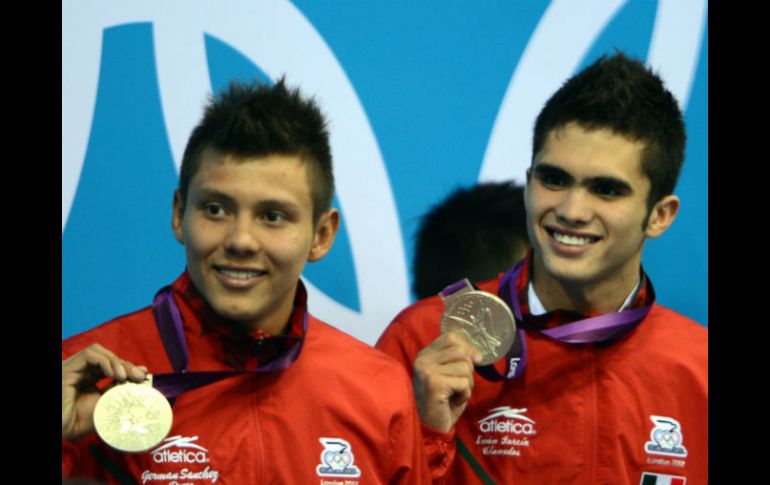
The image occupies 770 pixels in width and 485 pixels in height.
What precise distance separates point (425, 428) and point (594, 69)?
3.65 feet

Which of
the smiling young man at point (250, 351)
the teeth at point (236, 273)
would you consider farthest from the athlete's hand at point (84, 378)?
the teeth at point (236, 273)

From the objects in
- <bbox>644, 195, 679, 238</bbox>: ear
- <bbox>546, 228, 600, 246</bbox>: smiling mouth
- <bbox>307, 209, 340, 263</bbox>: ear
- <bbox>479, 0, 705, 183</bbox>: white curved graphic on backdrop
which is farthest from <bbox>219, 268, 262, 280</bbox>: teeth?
<bbox>479, 0, 705, 183</bbox>: white curved graphic on backdrop

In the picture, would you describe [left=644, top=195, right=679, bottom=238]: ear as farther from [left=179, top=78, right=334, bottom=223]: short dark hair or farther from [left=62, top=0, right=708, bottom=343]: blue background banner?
[left=179, top=78, right=334, bottom=223]: short dark hair

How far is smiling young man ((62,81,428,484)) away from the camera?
290cm

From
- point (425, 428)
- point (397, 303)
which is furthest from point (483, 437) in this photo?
point (397, 303)

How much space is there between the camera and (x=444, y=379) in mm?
3043

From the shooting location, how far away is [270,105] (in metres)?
3.10

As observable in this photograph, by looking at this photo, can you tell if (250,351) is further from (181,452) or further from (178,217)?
(178,217)

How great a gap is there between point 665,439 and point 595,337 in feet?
1.09

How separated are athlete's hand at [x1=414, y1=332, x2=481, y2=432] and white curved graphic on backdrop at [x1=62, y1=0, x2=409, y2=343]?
0.81 meters

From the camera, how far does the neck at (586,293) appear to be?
3.31 metres

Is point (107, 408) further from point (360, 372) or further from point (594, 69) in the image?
point (594, 69)

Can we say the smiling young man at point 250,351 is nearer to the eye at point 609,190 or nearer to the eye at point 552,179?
the eye at point 552,179

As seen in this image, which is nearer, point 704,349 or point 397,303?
point 704,349
